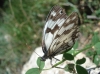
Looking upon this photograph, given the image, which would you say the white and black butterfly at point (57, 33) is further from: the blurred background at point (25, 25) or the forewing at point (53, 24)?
the blurred background at point (25, 25)

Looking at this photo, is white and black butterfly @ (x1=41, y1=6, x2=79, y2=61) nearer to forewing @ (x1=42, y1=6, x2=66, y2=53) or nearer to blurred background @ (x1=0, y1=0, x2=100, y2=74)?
forewing @ (x1=42, y1=6, x2=66, y2=53)

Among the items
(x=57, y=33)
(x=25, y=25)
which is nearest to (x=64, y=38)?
(x=57, y=33)

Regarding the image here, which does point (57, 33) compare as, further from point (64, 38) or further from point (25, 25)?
point (25, 25)

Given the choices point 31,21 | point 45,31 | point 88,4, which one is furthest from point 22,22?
point 45,31

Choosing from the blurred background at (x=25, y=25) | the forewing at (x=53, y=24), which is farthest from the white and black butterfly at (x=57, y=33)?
the blurred background at (x=25, y=25)

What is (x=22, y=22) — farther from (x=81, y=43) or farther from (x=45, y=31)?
(x=45, y=31)

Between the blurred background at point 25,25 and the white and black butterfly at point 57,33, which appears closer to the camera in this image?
the white and black butterfly at point 57,33

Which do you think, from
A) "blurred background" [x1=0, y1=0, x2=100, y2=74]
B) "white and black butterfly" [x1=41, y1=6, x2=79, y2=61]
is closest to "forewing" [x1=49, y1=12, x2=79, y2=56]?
"white and black butterfly" [x1=41, y1=6, x2=79, y2=61]
